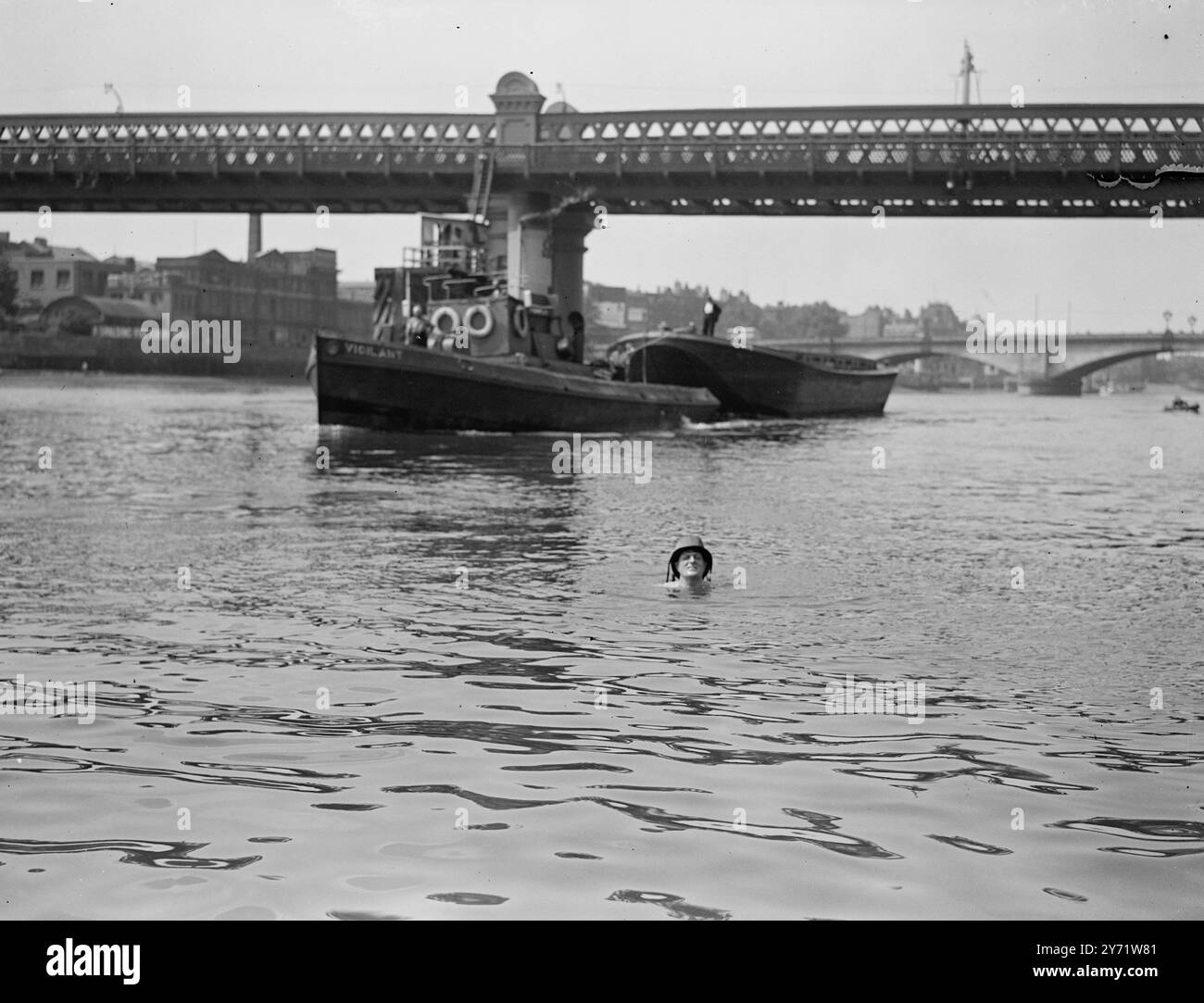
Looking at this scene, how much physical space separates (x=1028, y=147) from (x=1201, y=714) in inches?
2739

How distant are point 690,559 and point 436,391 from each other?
26240mm

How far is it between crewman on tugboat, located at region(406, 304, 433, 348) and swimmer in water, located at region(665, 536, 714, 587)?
3003cm

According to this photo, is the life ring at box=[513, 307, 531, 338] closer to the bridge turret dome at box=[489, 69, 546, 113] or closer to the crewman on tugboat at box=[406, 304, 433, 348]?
the crewman on tugboat at box=[406, 304, 433, 348]

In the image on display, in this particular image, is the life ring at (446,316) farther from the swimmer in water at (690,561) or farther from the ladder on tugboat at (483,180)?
the ladder on tugboat at (483,180)

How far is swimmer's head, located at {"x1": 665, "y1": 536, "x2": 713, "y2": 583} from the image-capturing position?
13.5 m

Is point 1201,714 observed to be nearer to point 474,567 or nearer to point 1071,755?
point 1071,755

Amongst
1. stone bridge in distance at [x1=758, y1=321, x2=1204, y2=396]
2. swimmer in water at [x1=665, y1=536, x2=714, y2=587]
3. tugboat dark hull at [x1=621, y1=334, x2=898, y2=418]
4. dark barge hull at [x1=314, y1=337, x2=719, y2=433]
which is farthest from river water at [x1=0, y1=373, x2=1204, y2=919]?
stone bridge in distance at [x1=758, y1=321, x2=1204, y2=396]

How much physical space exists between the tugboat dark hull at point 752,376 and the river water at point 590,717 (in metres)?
37.0

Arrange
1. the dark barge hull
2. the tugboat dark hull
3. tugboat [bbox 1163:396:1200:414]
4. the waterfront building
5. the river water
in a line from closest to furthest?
the river water < the dark barge hull < the tugboat dark hull < tugboat [bbox 1163:396:1200:414] < the waterfront building

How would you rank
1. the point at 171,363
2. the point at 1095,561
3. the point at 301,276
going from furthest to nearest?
the point at 301,276 → the point at 171,363 → the point at 1095,561

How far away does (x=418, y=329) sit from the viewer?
43062 millimetres
